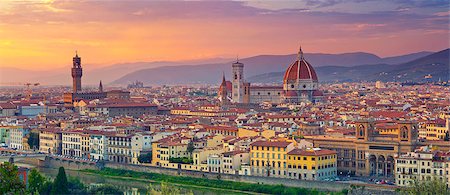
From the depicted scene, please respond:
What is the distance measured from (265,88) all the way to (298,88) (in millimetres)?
3052

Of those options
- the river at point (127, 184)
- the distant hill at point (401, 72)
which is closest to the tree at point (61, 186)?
the river at point (127, 184)

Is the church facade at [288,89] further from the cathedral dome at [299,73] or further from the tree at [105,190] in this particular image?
the tree at [105,190]

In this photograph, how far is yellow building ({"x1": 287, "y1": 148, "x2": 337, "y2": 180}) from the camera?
2347cm

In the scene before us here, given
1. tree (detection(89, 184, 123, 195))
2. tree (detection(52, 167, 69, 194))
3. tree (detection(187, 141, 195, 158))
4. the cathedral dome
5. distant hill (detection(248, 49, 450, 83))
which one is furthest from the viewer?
distant hill (detection(248, 49, 450, 83))

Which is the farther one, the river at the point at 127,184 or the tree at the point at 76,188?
the river at the point at 127,184

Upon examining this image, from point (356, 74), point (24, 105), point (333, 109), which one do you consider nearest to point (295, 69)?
point (333, 109)

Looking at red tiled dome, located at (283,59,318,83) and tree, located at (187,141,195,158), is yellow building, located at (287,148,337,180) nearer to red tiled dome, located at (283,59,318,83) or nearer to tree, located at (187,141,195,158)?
tree, located at (187,141,195,158)

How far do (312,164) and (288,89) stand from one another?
120 feet

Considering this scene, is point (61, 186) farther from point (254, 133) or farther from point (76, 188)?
point (254, 133)

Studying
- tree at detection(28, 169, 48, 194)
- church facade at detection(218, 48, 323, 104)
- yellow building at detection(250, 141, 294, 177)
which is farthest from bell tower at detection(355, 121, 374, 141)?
church facade at detection(218, 48, 323, 104)

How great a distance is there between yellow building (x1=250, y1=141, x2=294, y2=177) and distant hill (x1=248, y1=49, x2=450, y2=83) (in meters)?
102

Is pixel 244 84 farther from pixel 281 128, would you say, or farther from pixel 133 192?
pixel 133 192

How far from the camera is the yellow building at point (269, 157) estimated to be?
24.3m

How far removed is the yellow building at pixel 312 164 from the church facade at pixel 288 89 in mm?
33999
